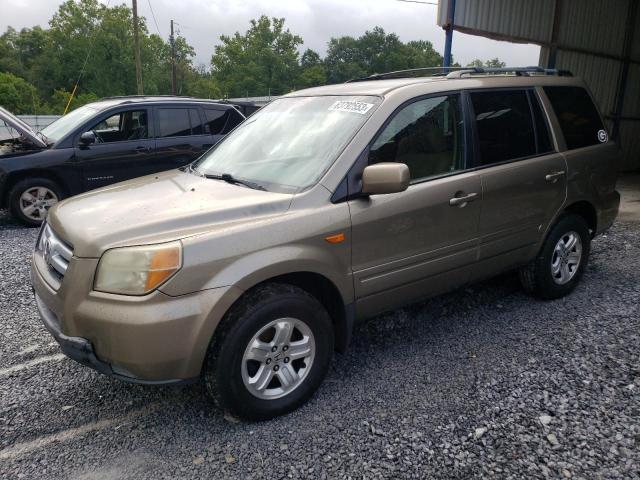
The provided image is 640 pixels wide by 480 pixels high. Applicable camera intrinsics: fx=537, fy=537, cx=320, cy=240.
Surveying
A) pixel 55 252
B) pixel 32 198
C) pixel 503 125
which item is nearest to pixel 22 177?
pixel 32 198


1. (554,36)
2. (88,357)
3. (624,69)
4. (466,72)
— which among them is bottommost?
(88,357)

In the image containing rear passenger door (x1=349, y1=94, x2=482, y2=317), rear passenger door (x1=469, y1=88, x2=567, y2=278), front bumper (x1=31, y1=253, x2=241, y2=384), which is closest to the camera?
front bumper (x1=31, y1=253, x2=241, y2=384)

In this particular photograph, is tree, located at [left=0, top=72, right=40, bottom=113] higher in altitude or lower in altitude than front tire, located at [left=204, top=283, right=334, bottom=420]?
higher

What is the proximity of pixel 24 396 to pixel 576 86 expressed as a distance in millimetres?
4732

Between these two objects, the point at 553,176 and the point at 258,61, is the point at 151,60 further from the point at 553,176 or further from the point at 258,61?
the point at 553,176

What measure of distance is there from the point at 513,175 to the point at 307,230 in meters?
1.82

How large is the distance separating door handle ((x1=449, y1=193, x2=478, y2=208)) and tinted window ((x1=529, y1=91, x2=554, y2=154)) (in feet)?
3.09

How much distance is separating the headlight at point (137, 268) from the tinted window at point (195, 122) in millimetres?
6061

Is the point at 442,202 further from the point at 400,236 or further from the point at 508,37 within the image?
the point at 508,37

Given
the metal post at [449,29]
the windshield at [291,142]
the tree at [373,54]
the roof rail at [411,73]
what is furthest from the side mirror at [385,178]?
the tree at [373,54]

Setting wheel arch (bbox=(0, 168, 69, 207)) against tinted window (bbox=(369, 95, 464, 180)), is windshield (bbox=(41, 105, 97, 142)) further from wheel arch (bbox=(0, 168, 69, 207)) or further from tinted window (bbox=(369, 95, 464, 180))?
tinted window (bbox=(369, 95, 464, 180))

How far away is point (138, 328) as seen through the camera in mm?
2447

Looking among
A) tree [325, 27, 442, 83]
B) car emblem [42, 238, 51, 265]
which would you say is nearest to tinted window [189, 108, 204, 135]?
car emblem [42, 238, 51, 265]

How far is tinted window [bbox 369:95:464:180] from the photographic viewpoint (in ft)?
10.8
